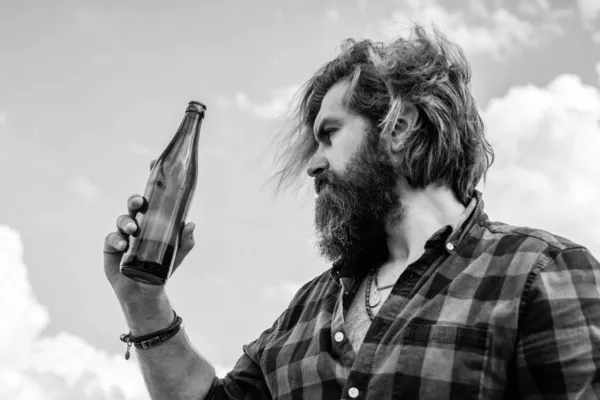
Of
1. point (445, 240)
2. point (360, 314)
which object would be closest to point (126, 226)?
point (360, 314)

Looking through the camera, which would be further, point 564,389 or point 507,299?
point 507,299

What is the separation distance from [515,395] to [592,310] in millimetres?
380

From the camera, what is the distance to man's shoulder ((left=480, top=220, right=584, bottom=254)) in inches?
96.1

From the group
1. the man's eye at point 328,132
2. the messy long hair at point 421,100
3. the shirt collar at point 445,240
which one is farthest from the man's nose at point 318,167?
the shirt collar at point 445,240

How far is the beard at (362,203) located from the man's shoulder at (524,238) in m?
0.45

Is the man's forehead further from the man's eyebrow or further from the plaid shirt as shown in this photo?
the plaid shirt

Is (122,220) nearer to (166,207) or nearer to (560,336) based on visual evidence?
(166,207)

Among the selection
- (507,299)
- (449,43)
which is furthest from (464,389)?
(449,43)

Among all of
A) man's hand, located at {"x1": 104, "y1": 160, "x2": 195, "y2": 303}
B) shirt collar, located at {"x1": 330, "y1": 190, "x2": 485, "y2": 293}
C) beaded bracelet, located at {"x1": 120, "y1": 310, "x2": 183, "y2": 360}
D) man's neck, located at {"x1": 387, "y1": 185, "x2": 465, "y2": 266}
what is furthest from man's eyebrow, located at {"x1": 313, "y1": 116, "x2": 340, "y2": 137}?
beaded bracelet, located at {"x1": 120, "y1": 310, "x2": 183, "y2": 360}

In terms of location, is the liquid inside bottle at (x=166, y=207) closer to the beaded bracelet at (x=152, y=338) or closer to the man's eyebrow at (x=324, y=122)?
the beaded bracelet at (x=152, y=338)

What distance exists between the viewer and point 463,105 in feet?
10.8

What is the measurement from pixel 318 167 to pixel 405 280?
0.78m

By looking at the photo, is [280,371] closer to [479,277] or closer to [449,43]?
[479,277]

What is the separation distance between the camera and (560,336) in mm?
2197
